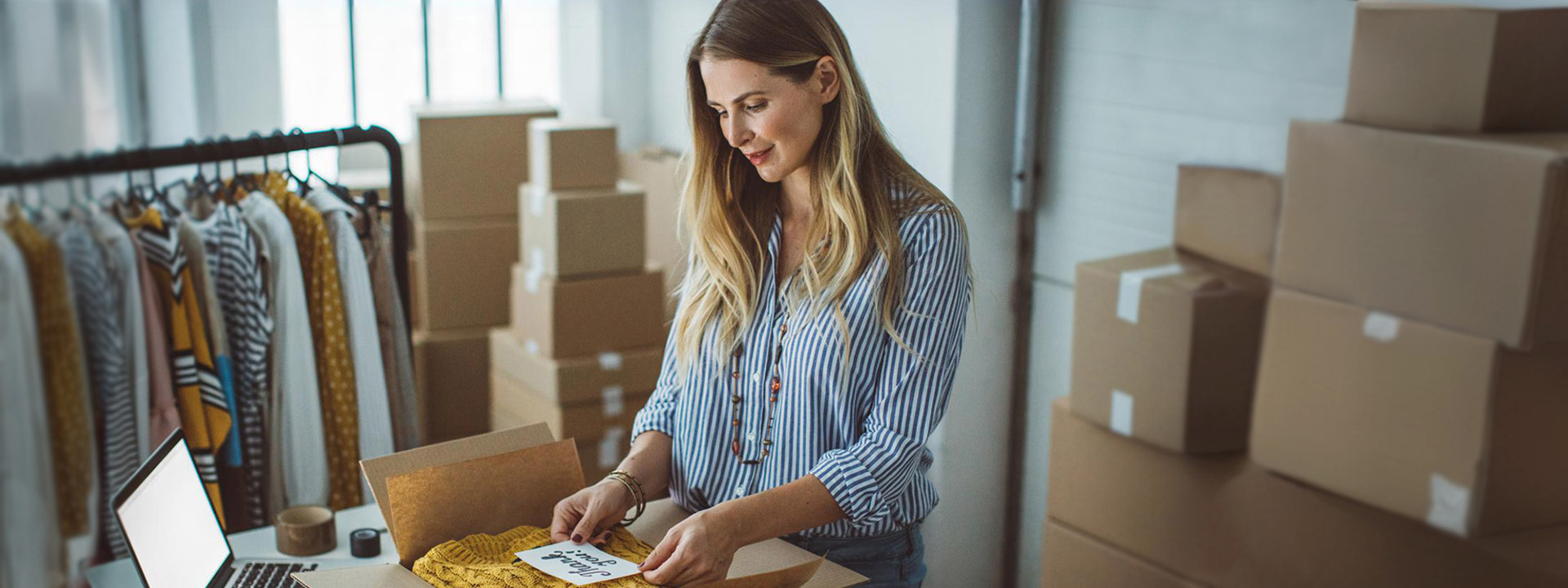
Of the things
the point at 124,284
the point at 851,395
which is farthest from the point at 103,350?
the point at 851,395

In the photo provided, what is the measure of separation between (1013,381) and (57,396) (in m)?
1.48

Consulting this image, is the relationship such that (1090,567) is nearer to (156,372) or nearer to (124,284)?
(124,284)

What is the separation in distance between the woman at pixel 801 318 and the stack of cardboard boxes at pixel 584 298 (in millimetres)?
1391

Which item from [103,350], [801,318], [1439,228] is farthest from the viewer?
[801,318]

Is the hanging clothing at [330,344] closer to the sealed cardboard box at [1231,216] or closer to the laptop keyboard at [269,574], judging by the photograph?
the laptop keyboard at [269,574]

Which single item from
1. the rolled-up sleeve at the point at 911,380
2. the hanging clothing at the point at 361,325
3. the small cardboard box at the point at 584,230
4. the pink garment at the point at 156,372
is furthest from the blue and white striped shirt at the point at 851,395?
the small cardboard box at the point at 584,230

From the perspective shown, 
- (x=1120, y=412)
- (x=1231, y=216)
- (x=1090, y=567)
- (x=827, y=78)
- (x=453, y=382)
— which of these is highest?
(x=827, y=78)

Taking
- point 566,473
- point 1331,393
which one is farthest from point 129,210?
point 1331,393

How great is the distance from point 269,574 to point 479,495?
0.41 m

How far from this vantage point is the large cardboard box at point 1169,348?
123 cm

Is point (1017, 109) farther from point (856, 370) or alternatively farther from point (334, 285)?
point (334, 285)

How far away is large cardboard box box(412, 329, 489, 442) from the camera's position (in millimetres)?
3246

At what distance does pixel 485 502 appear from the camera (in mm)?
1359

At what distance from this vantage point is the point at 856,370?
55.7 inches
